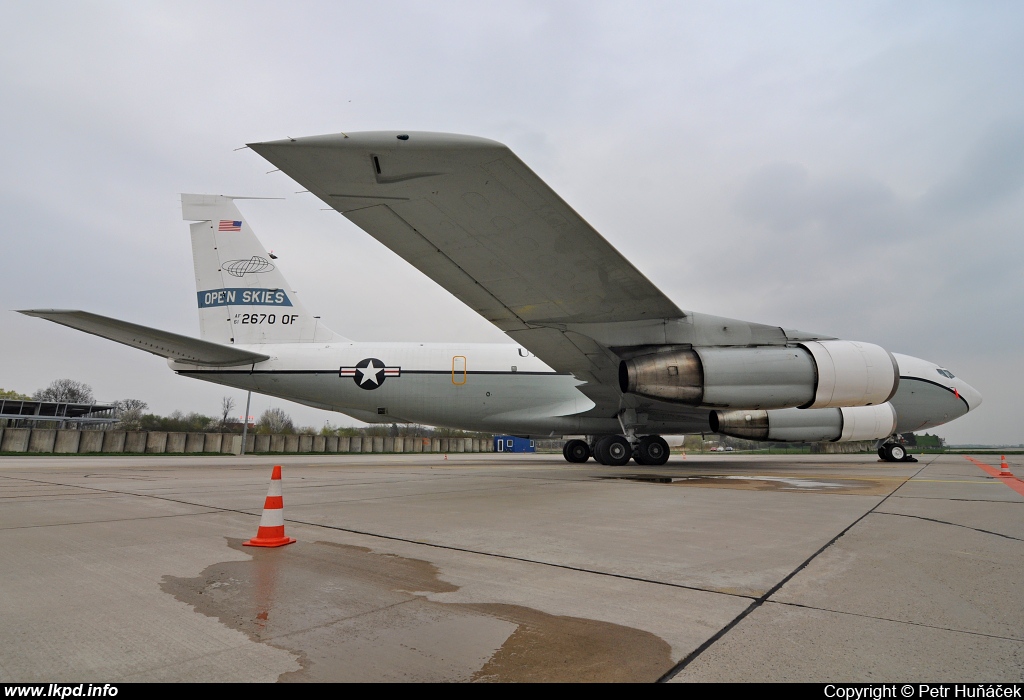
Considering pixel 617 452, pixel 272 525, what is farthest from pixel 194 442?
pixel 272 525

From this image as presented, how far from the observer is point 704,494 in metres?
6.48

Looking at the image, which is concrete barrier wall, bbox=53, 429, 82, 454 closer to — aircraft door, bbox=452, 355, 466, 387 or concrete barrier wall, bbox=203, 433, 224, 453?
concrete barrier wall, bbox=203, 433, 224, 453

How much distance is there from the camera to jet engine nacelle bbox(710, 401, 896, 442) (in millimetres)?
13453

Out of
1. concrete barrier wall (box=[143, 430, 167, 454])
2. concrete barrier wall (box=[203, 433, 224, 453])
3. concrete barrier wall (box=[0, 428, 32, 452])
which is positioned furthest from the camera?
concrete barrier wall (box=[203, 433, 224, 453])

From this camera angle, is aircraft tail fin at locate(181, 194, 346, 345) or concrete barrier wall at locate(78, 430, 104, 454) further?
concrete barrier wall at locate(78, 430, 104, 454)

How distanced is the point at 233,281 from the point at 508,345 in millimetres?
7763

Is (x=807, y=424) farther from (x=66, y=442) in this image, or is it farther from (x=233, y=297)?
(x=66, y=442)

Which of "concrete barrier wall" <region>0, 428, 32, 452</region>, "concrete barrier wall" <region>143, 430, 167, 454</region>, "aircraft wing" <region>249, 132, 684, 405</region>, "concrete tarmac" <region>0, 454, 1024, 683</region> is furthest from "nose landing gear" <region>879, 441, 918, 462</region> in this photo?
"concrete barrier wall" <region>0, 428, 32, 452</region>

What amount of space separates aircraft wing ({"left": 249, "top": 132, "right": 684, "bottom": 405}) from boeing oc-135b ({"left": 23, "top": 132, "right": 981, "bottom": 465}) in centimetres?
2

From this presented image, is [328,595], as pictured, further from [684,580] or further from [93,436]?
[93,436]

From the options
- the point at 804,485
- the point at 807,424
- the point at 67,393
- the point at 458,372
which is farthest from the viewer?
the point at 67,393

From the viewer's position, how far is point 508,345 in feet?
49.2

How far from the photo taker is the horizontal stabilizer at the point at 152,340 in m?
9.13
